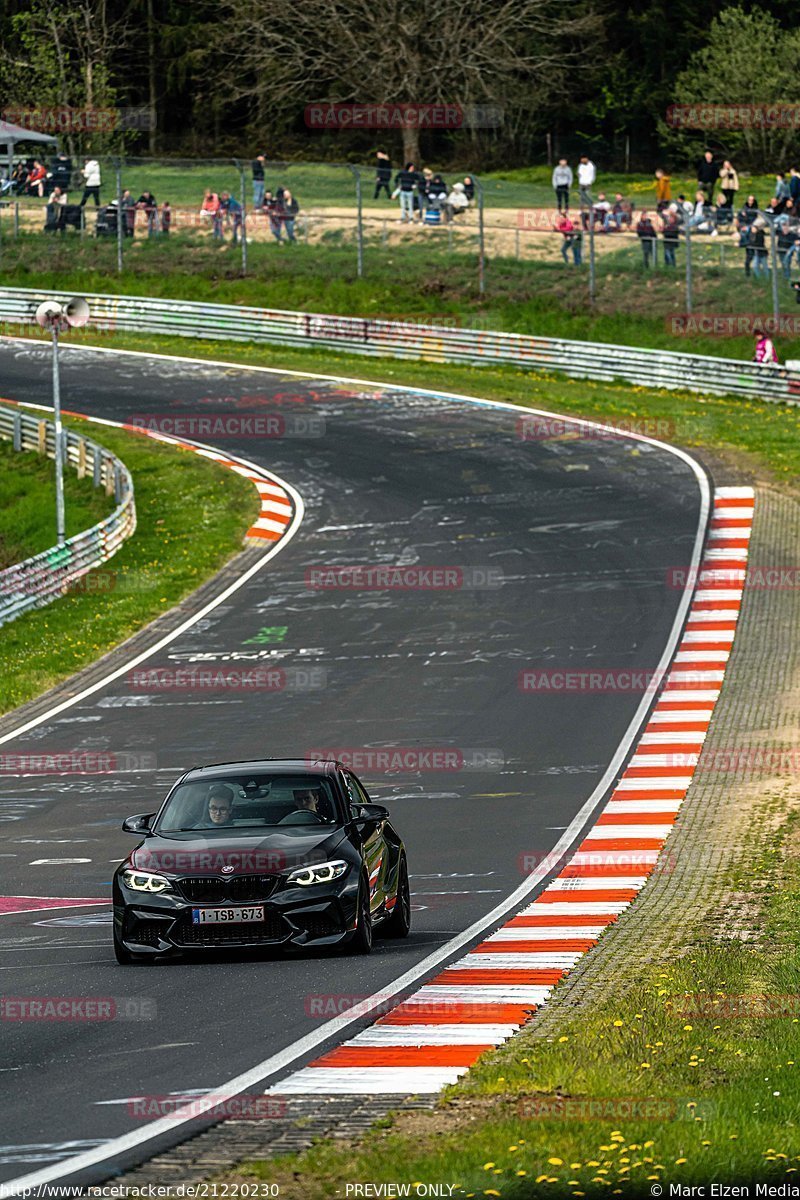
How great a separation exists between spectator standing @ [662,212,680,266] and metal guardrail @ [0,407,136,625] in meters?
15.9

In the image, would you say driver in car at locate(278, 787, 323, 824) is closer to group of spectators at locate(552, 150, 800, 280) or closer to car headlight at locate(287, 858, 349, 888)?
car headlight at locate(287, 858, 349, 888)

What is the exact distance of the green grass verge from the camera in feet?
Answer: 136

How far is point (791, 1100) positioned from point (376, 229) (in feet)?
160

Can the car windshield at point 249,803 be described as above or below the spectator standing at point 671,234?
below

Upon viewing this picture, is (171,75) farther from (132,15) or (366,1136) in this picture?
(366,1136)

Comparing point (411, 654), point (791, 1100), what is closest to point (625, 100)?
point (411, 654)

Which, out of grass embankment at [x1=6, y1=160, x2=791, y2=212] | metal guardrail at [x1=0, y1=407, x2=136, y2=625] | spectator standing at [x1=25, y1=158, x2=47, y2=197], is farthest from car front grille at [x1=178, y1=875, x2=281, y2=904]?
spectator standing at [x1=25, y1=158, x2=47, y2=197]

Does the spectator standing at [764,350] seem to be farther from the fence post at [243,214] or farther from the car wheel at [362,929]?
the car wheel at [362,929]

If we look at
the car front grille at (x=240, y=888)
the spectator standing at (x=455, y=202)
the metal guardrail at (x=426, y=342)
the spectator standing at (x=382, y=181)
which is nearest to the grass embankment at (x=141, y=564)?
the metal guardrail at (x=426, y=342)

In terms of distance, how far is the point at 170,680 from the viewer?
2714 cm

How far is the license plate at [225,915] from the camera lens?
12289 mm

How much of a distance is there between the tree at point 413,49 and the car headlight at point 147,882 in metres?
62.6

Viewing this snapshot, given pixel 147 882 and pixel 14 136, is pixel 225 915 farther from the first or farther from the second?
pixel 14 136

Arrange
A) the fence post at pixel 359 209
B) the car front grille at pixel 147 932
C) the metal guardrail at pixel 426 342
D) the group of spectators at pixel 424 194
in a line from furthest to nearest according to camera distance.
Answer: the fence post at pixel 359 209 < the group of spectators at pixel 424 194 < the metal guardrail at pixel 426 342 < the car front grille at pixel 147 932
